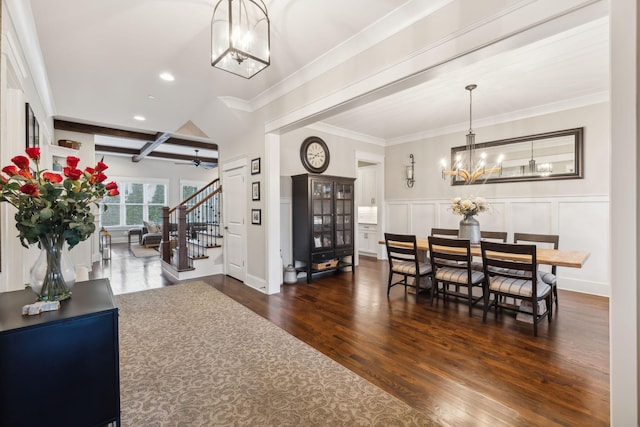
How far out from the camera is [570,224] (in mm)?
4254

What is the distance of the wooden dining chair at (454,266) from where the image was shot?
3297 mm

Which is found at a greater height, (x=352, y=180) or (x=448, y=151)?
(x=448, y=151)

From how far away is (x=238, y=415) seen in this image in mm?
1764

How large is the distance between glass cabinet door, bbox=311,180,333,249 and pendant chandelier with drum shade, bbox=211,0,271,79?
9.04 feet

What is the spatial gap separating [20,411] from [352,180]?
4873 millimetres

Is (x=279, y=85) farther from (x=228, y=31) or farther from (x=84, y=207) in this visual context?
(x=84, y=207)

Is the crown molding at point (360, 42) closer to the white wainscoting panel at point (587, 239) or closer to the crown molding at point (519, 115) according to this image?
the crown molding at point (519, 115)

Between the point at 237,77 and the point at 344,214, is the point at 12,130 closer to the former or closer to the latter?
the point at 237,77

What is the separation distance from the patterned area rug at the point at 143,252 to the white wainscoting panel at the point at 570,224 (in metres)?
7.56

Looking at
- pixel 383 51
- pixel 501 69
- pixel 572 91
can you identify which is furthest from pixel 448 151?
pixel 383 51

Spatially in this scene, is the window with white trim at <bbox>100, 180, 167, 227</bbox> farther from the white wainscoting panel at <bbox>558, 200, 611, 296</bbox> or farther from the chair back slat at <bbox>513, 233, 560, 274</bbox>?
the white wainscoting panel at <bbox>558, 200, 611, 296</bbox>

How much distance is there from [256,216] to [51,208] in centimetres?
316

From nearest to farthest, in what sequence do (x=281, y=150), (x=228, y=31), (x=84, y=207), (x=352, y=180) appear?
(x=84, y=207)
(x=228, y=31)
(x=281, y=150)
(x=352, y=180)

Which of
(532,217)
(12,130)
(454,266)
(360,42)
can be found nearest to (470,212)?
(454,266)
